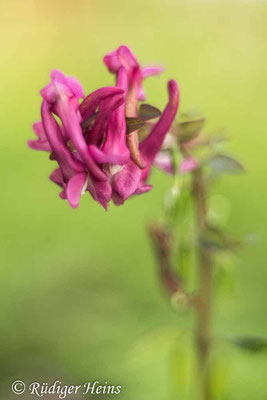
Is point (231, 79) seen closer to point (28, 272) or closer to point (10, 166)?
point (10, 166)

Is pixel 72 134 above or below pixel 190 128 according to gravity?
below

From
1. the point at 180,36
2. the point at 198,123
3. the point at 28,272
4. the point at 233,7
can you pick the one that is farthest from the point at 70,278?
the point at 233,7

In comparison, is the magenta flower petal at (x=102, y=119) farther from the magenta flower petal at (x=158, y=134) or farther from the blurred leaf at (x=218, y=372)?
the blurred leaf at (x=218, y=372)

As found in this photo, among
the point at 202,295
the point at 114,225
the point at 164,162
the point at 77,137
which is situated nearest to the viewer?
the point at 77,137

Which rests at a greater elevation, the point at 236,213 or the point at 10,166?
the point at 10,166

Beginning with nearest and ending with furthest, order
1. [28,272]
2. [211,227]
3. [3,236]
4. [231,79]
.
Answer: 1. [211,227]
2. [28,272]
3. [3,236]
4. [231,79]

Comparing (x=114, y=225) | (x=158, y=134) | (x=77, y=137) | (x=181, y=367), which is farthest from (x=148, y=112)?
(x=114, y=225)

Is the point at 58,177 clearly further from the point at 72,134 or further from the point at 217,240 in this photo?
the point at 217,240
